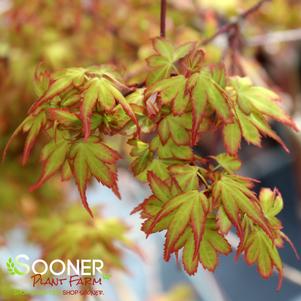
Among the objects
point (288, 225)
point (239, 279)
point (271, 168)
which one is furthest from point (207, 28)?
point (271, 168)

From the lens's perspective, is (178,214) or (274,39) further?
(274,39)

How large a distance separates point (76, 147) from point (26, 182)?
2.61 ft

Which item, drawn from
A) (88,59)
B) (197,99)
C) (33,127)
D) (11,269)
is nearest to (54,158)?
(33,127)

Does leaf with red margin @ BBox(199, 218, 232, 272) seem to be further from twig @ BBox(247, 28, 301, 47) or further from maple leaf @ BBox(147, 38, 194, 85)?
twig @ BBox(247, 28, 301, 47)

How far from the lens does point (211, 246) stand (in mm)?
527

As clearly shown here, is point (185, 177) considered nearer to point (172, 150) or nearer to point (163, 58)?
point (172, 150)

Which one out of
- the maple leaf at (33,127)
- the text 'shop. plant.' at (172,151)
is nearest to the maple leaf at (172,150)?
the text 'shop. plant.' at (172,151)

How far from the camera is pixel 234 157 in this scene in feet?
1.87

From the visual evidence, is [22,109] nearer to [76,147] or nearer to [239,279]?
[76,147]

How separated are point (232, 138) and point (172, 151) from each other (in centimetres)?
6

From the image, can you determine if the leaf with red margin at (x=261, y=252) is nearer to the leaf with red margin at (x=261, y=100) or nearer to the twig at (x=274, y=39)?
the leaf with red margin at (x=261, y=100)

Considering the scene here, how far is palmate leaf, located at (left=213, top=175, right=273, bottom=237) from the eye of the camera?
50 cm

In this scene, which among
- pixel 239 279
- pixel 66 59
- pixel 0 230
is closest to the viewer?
pixel 66 59

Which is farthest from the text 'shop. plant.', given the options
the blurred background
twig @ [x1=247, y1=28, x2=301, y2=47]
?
twig @ [x1=247, y1=28, x2=301, y2=47]
